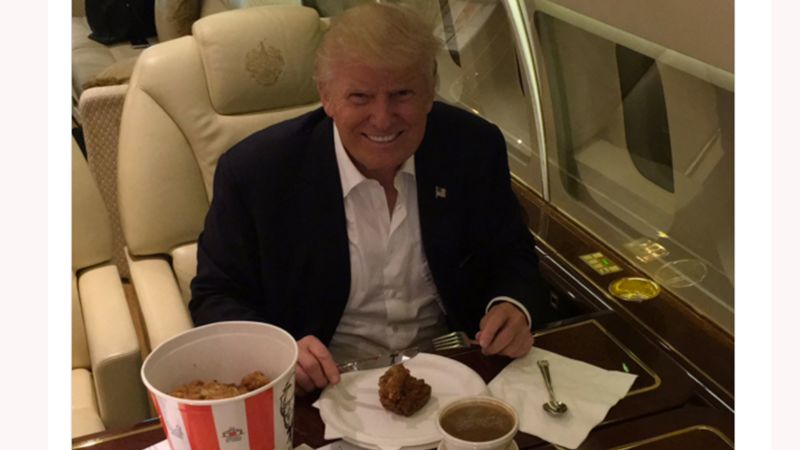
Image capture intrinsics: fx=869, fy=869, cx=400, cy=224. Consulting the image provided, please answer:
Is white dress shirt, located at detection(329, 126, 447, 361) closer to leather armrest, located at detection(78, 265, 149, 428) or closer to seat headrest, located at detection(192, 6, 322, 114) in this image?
leather armrest, located at detection(78, 265, 149, 428)

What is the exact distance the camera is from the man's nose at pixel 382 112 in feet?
5.43

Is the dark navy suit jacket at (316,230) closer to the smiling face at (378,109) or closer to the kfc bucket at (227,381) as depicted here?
the smiling face at (378,109)

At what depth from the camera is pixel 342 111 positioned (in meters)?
1.69

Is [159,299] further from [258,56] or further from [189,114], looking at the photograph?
[258,56]

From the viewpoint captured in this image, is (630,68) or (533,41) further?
(533,41)

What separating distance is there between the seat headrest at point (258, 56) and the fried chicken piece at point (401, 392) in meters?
1.16

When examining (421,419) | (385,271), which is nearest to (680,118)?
(385,271)

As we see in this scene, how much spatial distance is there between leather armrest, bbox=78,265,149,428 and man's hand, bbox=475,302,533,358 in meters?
0.85

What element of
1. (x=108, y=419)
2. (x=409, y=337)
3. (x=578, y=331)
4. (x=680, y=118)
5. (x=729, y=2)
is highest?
(x=729, y=2)

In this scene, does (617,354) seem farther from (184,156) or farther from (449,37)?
(449,37)

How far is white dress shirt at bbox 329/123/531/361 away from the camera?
181cm

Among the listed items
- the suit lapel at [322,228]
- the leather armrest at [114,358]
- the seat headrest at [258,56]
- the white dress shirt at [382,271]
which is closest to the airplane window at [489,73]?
the seat headrest at [258,56]

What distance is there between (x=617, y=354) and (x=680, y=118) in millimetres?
613

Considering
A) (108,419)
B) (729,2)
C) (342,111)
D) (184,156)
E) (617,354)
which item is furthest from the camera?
(184,156)
